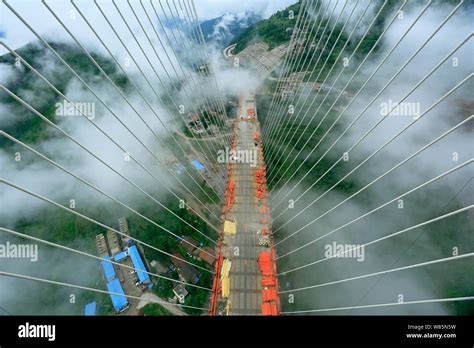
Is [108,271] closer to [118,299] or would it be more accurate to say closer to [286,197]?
[118,299]

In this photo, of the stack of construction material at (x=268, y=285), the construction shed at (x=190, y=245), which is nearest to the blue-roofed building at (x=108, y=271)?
the construction shed at (x=190, y=245)

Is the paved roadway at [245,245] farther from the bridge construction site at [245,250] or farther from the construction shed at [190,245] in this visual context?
the construction shed at [190,245]

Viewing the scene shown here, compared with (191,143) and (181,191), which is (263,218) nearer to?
(181,191)

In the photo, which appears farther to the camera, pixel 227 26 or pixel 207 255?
pixel 227 26

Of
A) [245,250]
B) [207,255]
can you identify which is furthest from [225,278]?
[207,255]

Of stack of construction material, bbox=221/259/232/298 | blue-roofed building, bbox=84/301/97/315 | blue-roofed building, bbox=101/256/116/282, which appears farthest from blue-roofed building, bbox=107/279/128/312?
stack of construction material, bbox=221/259/232/298
